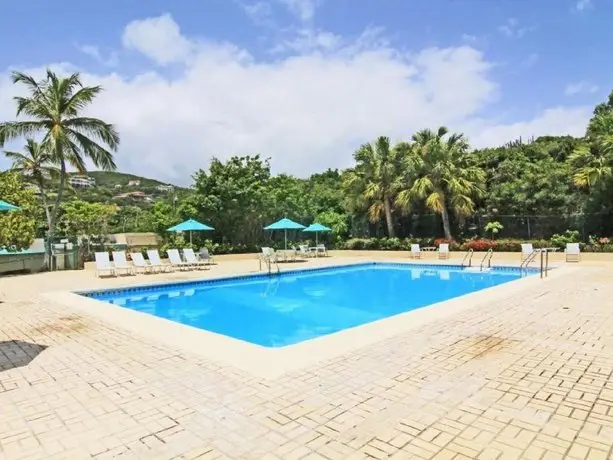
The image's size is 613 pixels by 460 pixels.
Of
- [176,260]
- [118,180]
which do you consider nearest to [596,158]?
[176,260]

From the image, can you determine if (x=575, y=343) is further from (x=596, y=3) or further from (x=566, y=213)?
(x=566, y=213)

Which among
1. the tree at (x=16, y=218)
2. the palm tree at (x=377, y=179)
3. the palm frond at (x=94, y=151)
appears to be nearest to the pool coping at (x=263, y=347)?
the tree at (x=16, y=218)

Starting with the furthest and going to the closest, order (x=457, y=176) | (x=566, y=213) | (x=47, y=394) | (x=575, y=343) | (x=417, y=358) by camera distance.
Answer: (x=457, y=176)
(x=566, y=213)
(x=575, y=343)
(x=417, y=358)
(x=47, y=394)

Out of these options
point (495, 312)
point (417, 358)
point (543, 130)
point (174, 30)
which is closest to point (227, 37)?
point (174, 30)

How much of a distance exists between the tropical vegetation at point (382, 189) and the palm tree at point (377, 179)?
0.06m

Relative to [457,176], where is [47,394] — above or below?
below

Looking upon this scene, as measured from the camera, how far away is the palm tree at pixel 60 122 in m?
18.6

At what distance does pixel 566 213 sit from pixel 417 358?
19.2m

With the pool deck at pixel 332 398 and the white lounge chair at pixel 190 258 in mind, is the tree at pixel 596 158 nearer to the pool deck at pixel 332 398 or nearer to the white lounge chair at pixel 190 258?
the pool deck at pixel 332 398

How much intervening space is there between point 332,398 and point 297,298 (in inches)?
354

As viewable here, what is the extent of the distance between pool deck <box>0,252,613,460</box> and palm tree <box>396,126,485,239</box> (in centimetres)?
1641

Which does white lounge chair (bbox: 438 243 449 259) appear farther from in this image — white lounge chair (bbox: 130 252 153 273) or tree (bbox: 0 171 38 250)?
tree (bbox: 0 171 38 250)

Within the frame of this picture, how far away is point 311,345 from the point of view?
5723 mm

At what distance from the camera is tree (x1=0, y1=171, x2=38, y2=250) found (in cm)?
1581
